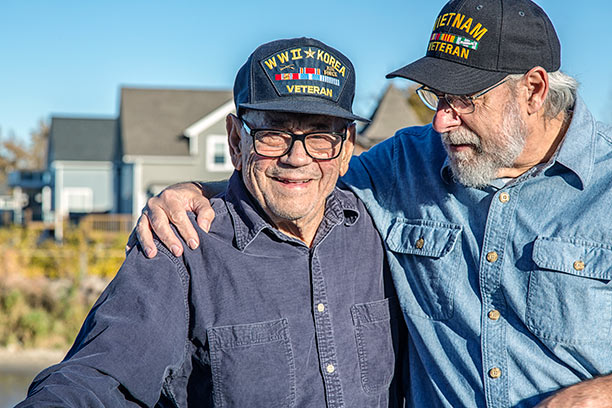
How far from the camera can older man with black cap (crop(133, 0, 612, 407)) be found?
275 centimetres

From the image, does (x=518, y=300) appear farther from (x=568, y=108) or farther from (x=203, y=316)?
(x=203, y=316)

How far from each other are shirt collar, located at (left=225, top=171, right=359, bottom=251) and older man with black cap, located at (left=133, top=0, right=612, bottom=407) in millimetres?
189

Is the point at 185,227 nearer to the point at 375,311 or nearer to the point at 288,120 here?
the point at 288,120

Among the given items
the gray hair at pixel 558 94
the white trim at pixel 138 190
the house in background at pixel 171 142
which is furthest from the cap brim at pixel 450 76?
the white trim at pixel 138 190

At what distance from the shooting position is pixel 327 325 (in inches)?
112

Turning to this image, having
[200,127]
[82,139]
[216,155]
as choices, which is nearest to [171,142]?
[200,127]

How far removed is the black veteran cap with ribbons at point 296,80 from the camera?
8.93 ft

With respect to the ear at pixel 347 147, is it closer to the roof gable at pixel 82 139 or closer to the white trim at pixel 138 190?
the white trim at pixel 138 190

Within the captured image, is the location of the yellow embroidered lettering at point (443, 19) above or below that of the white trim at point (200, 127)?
below

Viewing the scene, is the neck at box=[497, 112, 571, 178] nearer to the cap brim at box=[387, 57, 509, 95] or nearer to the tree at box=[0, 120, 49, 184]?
the cap brim at box=[387, 57, 509, 95]

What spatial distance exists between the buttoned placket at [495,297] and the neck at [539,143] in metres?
0.09

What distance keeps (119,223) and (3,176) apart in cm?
3766

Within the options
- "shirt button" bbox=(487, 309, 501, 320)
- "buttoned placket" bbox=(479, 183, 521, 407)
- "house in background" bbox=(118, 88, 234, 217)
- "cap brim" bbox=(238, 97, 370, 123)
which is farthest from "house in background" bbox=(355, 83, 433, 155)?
"cap brim" bbox=(238, 97, 370, 123)

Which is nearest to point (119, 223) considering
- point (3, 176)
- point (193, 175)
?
point (193, 175)
